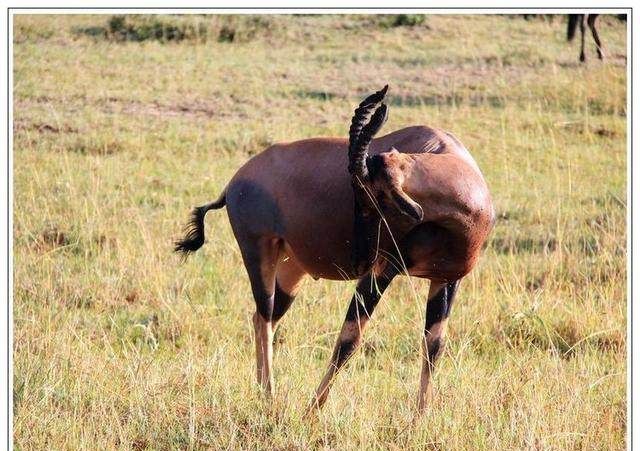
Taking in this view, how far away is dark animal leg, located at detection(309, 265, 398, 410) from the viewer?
177 inches

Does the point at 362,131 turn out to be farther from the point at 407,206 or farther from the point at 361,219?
the point at 361,219

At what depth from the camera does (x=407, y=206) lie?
4.13 m

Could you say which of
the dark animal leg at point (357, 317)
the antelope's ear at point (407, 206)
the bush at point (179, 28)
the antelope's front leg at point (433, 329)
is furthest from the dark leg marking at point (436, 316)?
the bush at point (179, 28)

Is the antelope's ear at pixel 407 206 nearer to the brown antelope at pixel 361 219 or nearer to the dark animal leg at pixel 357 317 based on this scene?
the brown antelope at pixel 361 219

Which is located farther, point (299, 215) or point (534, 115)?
point (534, 115)

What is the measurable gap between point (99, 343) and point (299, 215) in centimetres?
179

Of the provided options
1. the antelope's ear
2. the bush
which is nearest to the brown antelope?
the antelope's ear

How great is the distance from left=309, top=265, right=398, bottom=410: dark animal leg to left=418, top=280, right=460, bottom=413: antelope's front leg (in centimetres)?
33

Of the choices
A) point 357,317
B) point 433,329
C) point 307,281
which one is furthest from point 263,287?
point 307,281

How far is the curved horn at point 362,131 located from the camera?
419 cm

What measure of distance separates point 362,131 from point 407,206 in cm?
34

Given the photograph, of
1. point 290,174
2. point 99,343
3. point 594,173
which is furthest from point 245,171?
point 594,173

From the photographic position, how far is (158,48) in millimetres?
13125

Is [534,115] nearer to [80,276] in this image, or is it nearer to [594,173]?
[594,173]
